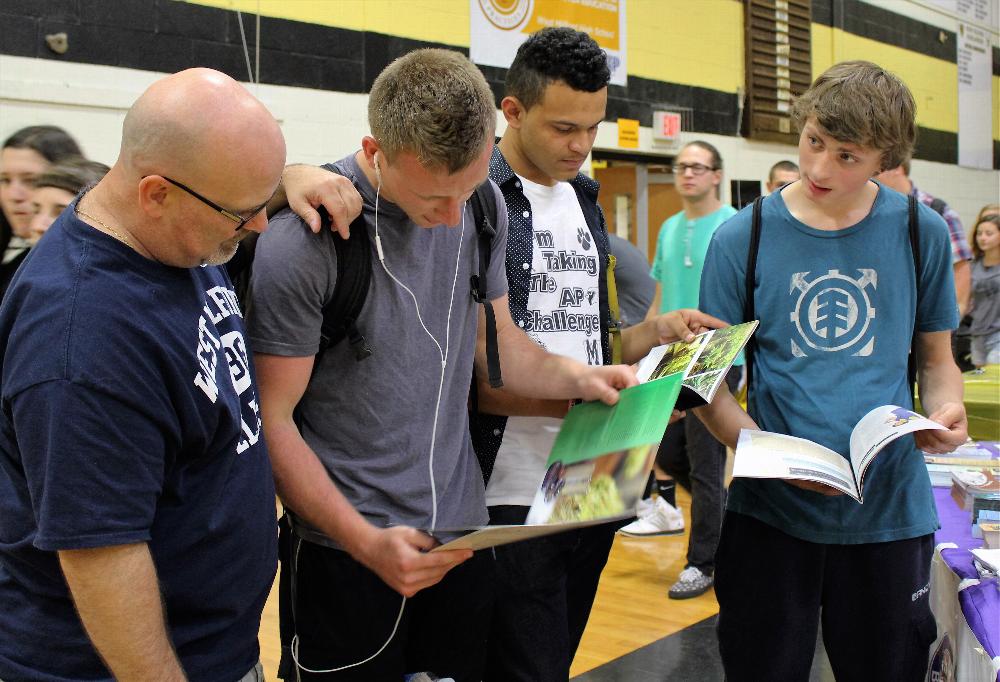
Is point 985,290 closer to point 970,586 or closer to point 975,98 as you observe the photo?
point 970,586

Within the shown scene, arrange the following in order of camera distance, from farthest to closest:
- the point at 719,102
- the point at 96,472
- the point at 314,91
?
1. the point at 719,102
2. the point at 314,91
3. the point at 96,472

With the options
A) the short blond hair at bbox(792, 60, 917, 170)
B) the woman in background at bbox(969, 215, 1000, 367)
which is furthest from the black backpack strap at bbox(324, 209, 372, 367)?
the woman in background at bbox(969, 215, 1000, 367)

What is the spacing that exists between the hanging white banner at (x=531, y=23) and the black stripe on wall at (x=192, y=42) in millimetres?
172

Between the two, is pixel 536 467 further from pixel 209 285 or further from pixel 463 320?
pixel 209 285

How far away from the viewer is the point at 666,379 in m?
1.69

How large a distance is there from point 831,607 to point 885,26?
34.2 ft

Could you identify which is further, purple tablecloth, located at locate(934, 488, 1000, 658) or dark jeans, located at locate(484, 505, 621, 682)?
dark jeans, located at locate(484, 505, 621, 682)

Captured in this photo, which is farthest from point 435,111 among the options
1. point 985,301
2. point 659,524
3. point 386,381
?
point 985,301

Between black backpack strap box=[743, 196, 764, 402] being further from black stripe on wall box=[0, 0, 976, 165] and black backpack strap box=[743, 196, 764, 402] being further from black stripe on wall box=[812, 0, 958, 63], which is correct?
black stripe on wall box=[812, 0, 958, 63]

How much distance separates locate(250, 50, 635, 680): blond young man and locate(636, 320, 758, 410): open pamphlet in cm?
11

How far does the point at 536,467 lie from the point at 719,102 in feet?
24.9

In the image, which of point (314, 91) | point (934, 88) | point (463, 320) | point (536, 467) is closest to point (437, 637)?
point (536, 467)

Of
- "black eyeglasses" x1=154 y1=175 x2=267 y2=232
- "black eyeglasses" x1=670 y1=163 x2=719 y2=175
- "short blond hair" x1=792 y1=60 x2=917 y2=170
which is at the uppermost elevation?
"black eyeglasses" x1=670 y1=163 x2=719 y2=175

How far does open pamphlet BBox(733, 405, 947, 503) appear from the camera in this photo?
1.70 metres
